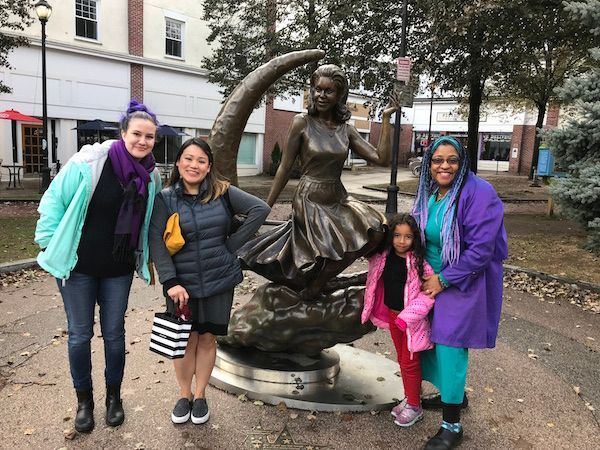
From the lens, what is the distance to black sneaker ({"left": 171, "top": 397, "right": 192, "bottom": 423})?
11.0 ft

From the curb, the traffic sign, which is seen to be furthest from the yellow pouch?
the traffic sign

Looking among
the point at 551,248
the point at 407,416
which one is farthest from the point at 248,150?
the point at 407,416

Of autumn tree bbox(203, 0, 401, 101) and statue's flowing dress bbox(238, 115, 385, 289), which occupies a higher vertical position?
autumn tree bbox(203, 0, 401, 101)

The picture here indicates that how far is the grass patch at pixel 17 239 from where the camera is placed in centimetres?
804

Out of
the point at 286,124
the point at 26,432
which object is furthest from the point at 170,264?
the point at 286,124

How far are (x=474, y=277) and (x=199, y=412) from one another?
1905 millimetres

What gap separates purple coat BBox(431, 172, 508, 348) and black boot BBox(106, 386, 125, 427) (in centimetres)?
200

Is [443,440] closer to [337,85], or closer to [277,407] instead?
[277,407]

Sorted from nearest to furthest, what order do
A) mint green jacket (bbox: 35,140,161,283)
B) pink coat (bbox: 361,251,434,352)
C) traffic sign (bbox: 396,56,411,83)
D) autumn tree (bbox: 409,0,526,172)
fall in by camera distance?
mint green jacket (bbox: 35,140,161,283) → pink coat (bbox: 361,251,434,352) → autumn tree (bbox: 409,0,526,172) → traffic sign (bbox: 396,56,411,83)

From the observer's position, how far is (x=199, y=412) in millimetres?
3379

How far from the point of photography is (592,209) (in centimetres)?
636

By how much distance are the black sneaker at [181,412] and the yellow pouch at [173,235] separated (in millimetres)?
1115

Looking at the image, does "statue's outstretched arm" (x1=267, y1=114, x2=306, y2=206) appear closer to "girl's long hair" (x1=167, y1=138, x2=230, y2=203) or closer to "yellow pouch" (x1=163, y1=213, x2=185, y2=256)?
"girl's long hair" (x1=167, y1=138, x2=230, y2=203)

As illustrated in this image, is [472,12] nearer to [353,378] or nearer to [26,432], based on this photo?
[353,378]
